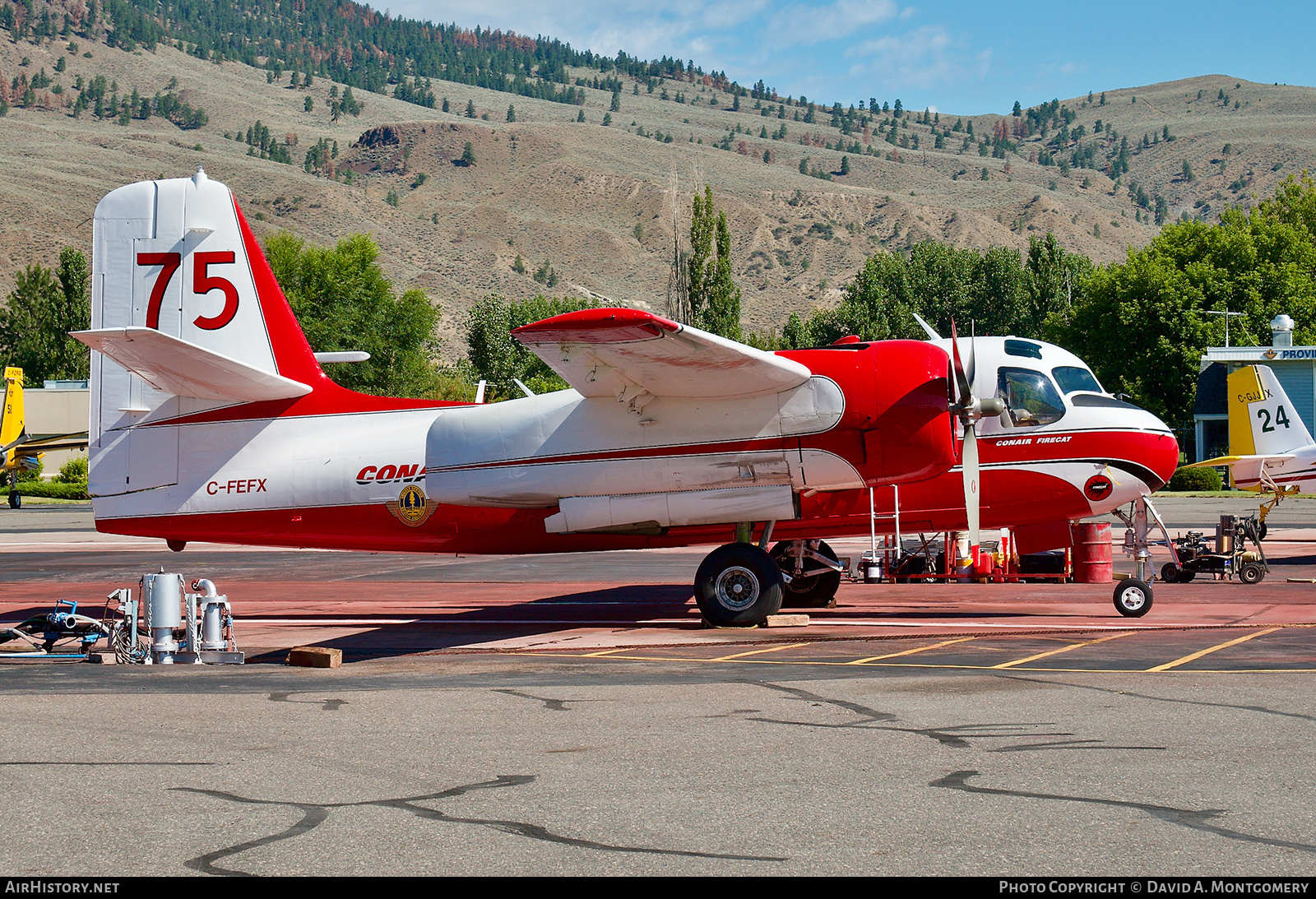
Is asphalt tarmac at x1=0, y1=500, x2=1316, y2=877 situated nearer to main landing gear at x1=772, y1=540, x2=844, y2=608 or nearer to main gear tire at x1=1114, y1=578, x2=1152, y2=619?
main gear tire at x1=1114, y1=578, x2=1152, y2=619

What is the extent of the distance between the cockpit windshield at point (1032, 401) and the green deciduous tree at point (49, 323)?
91722mm

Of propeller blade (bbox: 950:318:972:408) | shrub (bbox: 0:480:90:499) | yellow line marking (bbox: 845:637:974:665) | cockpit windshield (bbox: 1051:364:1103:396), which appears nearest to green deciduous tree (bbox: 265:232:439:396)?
shrub (bbox: 0:480:90:499)

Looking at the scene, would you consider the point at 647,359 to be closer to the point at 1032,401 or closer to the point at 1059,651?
the point at 1059,651

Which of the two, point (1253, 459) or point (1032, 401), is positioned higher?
point (1032, 401)

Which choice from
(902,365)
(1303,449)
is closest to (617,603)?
(902,365)

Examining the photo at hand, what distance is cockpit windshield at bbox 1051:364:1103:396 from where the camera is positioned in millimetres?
16906

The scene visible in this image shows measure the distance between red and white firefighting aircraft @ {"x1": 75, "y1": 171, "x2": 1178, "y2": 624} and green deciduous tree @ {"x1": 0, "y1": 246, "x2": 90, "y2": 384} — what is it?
85449mm

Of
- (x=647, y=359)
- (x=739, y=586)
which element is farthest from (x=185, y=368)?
(x=739, y=586)

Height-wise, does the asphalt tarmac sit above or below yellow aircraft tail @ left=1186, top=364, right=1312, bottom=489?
below

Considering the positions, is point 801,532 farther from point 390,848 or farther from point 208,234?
point 390,848

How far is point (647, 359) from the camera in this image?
1394cm

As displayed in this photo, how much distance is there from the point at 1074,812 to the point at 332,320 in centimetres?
8127

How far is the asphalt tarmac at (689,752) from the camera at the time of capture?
575cm

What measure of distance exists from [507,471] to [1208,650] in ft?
28.9
